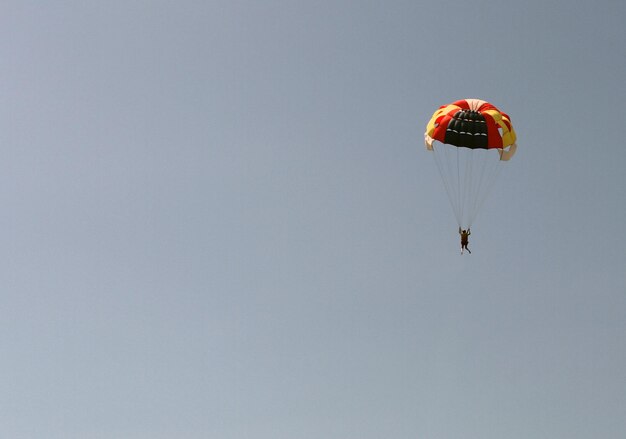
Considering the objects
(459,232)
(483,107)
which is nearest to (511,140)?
(483,107)

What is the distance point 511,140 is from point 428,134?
21.5 feet

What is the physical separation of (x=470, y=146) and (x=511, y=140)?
11.8 ft

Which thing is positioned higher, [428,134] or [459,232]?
[428,134]

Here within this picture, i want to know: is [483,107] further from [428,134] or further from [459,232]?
[459,232]

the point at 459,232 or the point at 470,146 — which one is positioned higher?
the point at 470,146

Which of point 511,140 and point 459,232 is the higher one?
point 511,140

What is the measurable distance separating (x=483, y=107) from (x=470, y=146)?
4.09 m

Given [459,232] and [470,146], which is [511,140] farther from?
[459,232]

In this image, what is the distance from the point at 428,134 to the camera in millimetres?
79812

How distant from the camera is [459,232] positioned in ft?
249

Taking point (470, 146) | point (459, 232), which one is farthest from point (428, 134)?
point (459, 232)

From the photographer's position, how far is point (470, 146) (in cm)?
7719

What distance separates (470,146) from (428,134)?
13.5 ft
